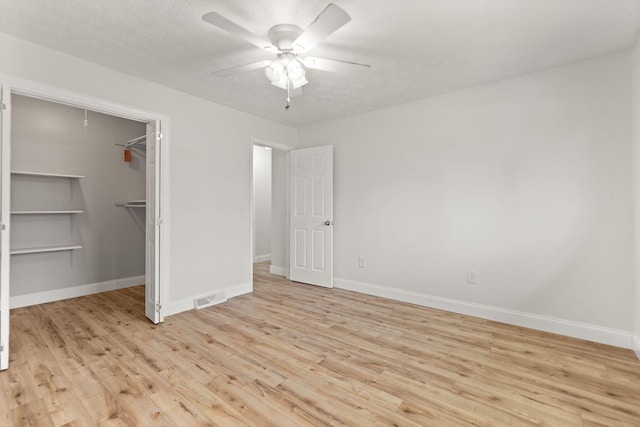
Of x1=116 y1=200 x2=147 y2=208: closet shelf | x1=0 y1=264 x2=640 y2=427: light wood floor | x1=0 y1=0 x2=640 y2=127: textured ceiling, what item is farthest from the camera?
x1=116 y1=200 x2=147 y2=208: closet shelf

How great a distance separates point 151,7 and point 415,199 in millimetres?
3176

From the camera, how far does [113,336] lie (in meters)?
2.79

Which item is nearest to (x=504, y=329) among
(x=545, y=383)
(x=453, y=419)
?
(x=545, y=383)

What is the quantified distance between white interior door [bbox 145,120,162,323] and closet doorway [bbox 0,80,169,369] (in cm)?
1

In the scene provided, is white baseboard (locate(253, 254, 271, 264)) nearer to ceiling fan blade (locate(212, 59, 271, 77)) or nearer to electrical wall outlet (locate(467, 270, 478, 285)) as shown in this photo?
electrical wall outlet (locate(467, 270, 478, 285))

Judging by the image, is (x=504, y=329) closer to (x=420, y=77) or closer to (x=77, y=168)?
(x=420, y=77)

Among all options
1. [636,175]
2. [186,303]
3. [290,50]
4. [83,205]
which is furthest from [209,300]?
[636,175]

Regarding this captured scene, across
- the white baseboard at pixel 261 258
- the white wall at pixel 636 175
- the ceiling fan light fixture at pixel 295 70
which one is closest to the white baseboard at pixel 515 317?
the white wall at pixel 636 175

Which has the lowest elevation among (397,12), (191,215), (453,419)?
(453,419)

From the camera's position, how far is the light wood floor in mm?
1751

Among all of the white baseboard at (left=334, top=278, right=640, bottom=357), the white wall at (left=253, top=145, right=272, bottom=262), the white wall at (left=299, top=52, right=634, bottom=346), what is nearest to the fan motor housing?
the white wall at (left=299, top=52, right=634, bottom=346)

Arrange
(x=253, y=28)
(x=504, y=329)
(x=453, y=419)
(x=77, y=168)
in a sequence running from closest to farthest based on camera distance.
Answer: (x=453, y=419)
(x=253, y=28)
(x=504, y=329)
(x=77, y=168)

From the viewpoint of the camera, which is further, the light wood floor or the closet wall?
the closet wall

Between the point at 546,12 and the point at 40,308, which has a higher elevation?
the point at 546,12
